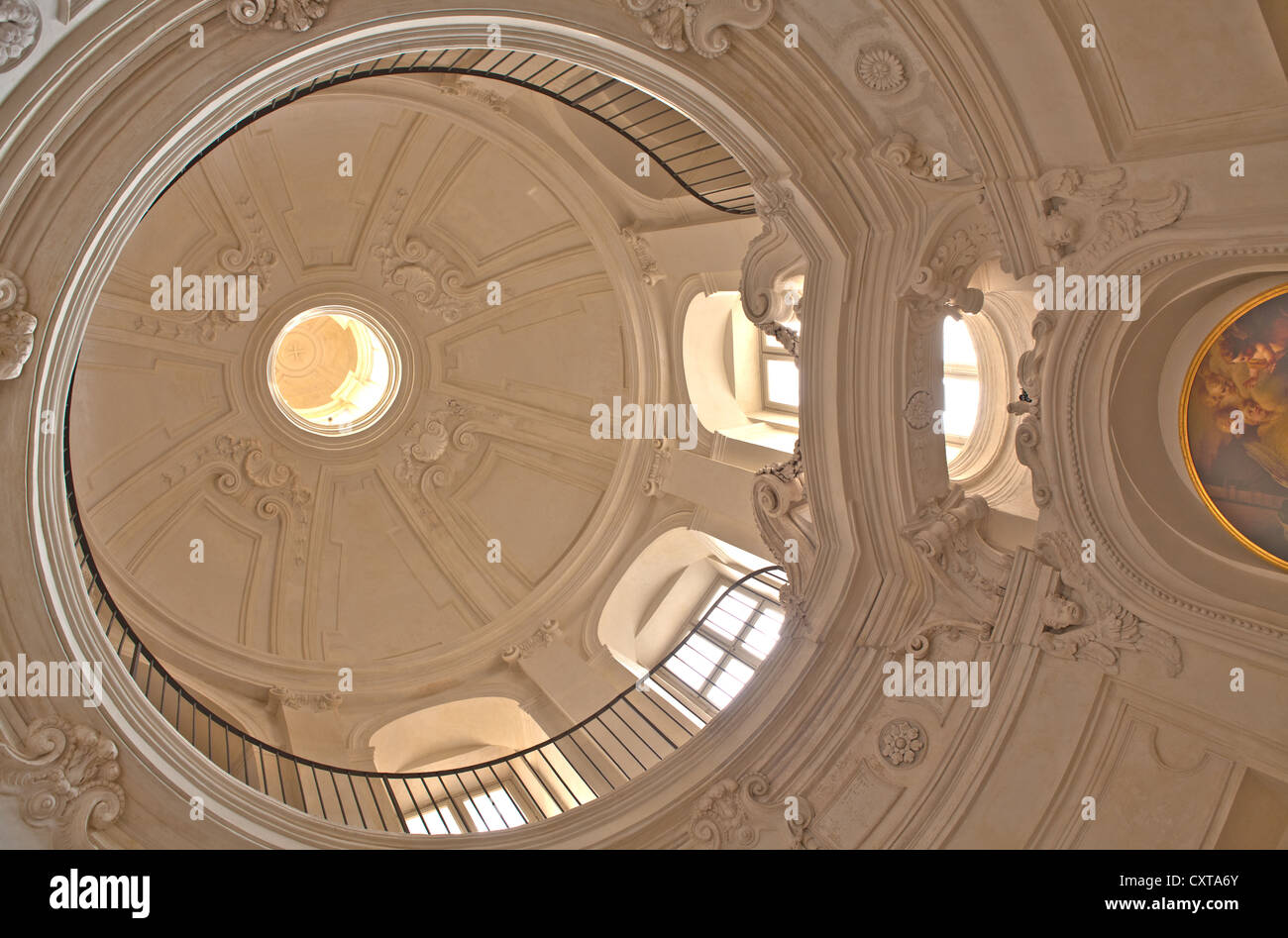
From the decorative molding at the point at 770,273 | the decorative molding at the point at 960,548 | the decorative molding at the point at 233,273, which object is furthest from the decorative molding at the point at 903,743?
the decorative molding at the point at 233,273

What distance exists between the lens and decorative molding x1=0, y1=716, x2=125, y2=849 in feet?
21.2

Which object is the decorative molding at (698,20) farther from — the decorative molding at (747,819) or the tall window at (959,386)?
the decorative molding at (747,819)

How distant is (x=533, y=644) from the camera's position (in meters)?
14.6

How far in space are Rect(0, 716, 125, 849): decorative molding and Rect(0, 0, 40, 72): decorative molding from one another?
4670mm

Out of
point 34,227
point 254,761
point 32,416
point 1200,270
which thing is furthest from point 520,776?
point 1200,270

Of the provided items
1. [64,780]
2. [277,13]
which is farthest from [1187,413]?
[64,780]

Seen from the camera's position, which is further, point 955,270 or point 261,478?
point 261,478

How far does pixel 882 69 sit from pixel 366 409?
1302 centimetres

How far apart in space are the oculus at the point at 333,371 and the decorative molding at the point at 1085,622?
12.8m

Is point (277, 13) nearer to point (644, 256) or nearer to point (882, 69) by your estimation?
point (882, 69)

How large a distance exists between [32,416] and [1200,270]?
7.99m

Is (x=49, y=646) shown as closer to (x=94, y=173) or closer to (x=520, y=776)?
(x=94, y=173)

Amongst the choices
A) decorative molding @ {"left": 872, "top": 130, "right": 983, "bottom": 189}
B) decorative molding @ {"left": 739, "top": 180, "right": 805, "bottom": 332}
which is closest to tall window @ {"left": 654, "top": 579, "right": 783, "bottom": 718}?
decorative molding @ {"left": 739, "top": 180, "right": 805, "bottom": 332}

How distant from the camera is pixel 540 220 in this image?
1495 centimetres
